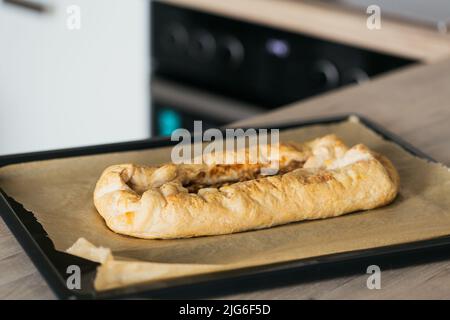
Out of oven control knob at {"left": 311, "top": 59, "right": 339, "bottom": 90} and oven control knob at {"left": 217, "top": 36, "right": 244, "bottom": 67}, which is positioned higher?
oven control knob at {"left": 217, "top": 36, "right": 244, "bottom": 67}

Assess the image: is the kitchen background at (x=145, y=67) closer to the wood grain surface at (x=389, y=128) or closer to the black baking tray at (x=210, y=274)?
the wood grain surface at (x=389, y=128)

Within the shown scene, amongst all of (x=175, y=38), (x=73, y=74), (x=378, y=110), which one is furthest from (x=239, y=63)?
(x=378, y=110)

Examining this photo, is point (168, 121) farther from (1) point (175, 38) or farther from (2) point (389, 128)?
(2) point (389, 128)

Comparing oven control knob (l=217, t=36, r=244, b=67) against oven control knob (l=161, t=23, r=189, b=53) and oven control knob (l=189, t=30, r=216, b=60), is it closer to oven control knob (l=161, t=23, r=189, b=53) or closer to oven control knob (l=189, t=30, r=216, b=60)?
oven control knob (l=189, t=30, r=216, b=60)

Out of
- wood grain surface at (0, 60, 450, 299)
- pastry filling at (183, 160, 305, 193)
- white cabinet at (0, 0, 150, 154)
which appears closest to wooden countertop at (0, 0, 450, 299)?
wood grain surface at (0, 60, 450, 299)

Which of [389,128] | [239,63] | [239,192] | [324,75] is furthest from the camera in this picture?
[239,63]
